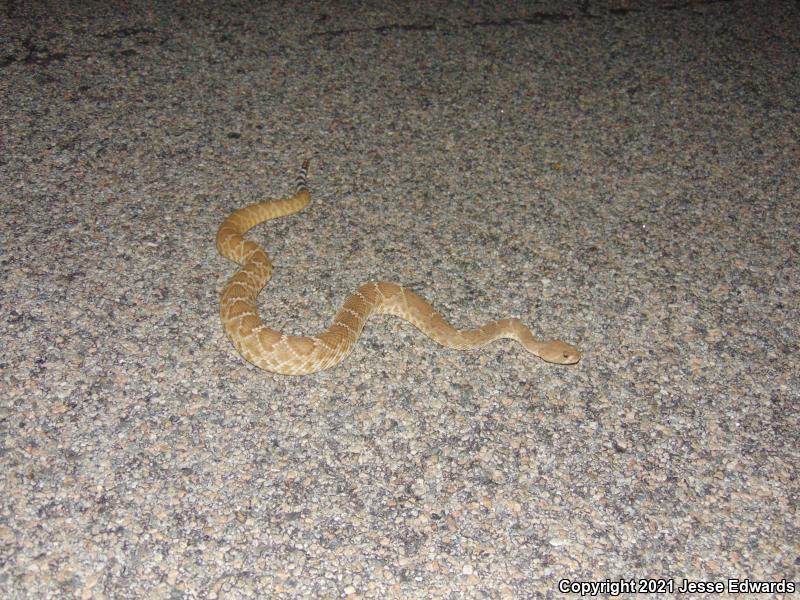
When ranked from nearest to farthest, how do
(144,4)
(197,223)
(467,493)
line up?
(467,493) < (197,223) < (144,4)

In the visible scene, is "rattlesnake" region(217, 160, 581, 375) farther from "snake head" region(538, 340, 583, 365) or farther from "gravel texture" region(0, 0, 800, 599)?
"gravel texture" region(0, 0, 800, 599)

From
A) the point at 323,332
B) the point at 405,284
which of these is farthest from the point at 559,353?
the point at 323,332

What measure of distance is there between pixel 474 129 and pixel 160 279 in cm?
299

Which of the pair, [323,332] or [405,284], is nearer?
[323,332]

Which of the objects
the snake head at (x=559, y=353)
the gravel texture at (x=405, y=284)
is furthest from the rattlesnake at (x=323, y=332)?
the gravel texture at (x=405, y=284)

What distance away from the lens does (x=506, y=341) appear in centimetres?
436

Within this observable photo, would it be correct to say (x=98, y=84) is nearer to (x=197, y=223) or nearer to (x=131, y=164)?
(x=131, y=164)

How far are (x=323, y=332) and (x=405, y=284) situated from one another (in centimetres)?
74

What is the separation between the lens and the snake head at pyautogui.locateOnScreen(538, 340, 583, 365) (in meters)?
4.13

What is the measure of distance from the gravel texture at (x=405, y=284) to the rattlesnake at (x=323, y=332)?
0.10 m

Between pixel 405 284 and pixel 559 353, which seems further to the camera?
pixel 405 284

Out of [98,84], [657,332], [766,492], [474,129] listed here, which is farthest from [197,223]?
[766,492]

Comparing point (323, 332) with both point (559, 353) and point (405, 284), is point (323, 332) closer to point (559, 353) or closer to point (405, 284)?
point (405, 284)

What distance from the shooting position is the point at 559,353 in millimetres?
4133
